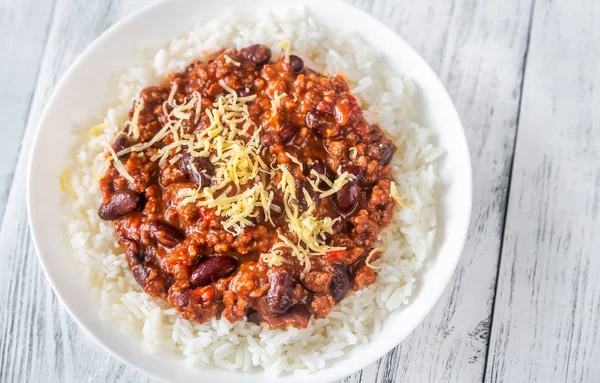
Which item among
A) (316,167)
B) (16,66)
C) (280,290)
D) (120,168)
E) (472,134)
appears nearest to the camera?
(280,290)

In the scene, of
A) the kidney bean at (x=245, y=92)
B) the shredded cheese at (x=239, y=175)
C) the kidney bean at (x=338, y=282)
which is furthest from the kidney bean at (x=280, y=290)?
the kidney bean at (x=245, y=92)

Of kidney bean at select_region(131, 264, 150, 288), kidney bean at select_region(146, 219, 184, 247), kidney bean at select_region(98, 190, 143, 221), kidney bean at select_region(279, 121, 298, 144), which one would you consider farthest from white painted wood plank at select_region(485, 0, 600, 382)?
kidney bean at select_region(98, 190, 143, 221)

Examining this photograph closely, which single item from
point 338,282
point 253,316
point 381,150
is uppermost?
point 381,150

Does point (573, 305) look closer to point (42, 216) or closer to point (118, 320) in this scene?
point (118, 320)

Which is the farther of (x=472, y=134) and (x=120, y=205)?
(x=472, y=134)

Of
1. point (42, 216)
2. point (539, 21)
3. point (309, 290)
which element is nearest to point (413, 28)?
point (539, 21)

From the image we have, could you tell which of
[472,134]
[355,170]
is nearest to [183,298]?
[355,170]

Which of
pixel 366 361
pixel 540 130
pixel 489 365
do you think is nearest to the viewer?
pixel 366 361

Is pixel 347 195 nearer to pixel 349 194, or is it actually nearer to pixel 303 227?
pixel 349 194
